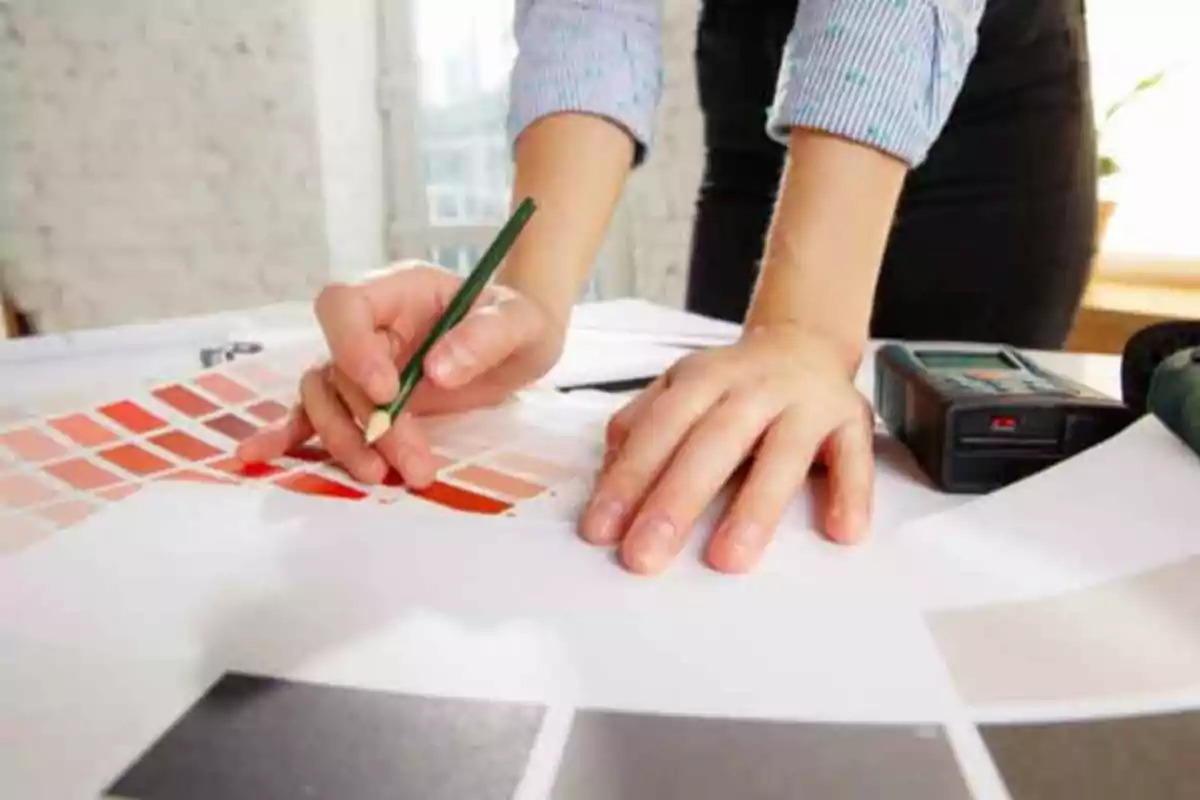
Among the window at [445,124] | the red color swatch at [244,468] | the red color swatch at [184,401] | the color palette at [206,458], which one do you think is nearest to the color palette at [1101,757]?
the color palette at [206,458]

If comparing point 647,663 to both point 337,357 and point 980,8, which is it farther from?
point 980,8

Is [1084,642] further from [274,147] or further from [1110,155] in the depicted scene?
[274,147]

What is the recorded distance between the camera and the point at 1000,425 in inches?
17.3

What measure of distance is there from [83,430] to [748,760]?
390 mm

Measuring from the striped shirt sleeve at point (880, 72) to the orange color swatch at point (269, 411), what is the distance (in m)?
0.30

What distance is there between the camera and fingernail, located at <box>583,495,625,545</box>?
1.25 ft

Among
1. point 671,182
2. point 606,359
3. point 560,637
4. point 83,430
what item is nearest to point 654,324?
point 606,359

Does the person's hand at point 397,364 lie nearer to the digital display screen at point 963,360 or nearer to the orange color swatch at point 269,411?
the orange color swatch at point 269,411

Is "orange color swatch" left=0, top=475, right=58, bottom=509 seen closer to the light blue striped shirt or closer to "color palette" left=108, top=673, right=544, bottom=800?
"color palette" left=108, top=673, right=544, bottom=800

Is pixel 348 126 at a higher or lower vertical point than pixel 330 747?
higher

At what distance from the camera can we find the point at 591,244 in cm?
65

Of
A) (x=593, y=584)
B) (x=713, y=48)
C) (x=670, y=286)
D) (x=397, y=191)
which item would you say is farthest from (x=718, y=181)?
(x=397, y=191)

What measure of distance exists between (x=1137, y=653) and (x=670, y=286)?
2093mm

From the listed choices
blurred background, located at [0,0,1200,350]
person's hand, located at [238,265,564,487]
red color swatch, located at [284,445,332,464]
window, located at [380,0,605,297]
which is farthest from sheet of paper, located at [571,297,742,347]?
window, located at [380,0,605,297]
